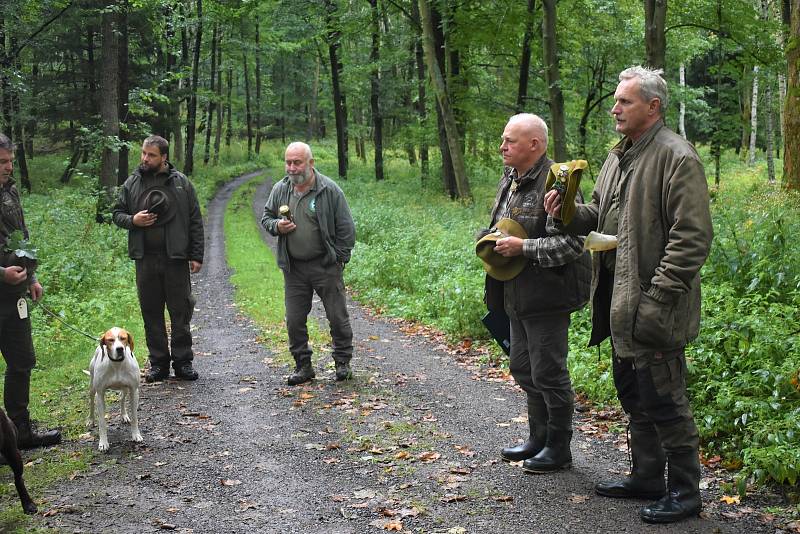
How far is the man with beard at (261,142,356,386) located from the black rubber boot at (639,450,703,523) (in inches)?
176

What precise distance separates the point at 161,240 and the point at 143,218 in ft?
1.15

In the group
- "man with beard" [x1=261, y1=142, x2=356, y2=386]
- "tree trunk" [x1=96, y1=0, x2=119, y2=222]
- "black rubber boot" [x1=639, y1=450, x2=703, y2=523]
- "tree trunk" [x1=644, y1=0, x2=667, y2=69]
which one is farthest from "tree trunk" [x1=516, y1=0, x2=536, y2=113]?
"black rubber boot" [x1=639, y1=450, x2=703, y2=523]

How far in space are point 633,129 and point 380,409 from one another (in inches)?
153

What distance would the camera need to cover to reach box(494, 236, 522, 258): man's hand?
16.6ft

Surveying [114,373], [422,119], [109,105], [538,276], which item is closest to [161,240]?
[114,373]

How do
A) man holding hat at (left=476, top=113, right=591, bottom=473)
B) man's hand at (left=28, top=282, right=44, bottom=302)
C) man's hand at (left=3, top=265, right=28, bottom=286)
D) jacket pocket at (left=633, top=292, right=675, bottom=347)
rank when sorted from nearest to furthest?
jacket pocket at (left=633, top=292, right=675, bottom=347) → man holding hat at (left=476, top=113, right=591, bottom=473) → man's hand at (left=3, top=265, right=28, bottom=286) → man's hand at (left=28, top=282, right=44, bottom=302)

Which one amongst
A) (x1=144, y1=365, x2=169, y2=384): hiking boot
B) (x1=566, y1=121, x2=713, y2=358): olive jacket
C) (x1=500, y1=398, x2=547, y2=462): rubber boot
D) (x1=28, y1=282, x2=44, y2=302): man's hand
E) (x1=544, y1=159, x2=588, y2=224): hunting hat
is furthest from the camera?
(x1=144, y1=365, x2=169, y2=384): hiking boot

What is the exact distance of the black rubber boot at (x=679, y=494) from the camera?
4.25 meters

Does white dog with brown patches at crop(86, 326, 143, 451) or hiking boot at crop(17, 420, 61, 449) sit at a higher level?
white dog with brown patches at crop(86, 326, 143, 451)

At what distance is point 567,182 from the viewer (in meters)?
4.54

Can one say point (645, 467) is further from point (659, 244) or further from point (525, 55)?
point (525, 55)

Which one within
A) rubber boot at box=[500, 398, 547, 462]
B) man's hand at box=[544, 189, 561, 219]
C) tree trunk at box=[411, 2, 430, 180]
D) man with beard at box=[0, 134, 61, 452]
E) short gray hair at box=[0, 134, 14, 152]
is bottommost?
rubber boot at box=[500, 398, 547, 462]

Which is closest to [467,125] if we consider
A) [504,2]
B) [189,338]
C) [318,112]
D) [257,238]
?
[504,2]

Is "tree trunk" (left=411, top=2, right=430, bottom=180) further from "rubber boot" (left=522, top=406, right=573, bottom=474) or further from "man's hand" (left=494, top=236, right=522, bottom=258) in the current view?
"rubber boot" (left=522, top=406, right=573, bottom=474)
